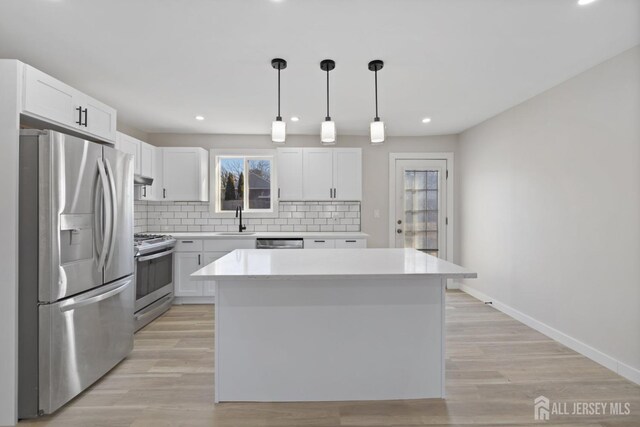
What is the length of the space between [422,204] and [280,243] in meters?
2.33

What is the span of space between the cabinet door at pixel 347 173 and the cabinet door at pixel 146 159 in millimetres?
2517

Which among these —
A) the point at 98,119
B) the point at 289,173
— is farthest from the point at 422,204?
the point at 98,119

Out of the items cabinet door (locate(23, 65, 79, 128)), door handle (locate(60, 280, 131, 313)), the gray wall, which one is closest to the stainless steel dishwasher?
the gray wall

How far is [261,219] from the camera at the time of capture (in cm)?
485

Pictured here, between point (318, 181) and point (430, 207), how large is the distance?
1.83 metres

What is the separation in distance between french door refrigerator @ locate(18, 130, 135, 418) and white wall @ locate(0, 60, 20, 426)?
41mm

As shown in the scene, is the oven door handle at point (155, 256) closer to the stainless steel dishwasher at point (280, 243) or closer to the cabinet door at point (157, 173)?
the cabinet door at point (157, 173)

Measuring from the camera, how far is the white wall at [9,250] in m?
1.85

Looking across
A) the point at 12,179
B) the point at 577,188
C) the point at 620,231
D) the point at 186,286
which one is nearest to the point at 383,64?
the point at 577,188

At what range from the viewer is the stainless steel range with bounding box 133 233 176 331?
132 inches

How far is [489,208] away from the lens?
4.16 m

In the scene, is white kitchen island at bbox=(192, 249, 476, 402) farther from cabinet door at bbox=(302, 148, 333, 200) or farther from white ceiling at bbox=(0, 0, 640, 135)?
cabinet door at bbox=(302, 148, 333, 200)

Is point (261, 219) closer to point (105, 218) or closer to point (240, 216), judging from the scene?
point (240, 216)

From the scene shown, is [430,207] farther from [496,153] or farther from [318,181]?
[318,181]
